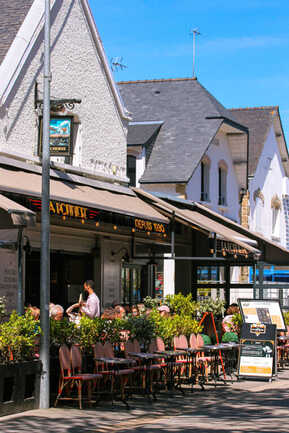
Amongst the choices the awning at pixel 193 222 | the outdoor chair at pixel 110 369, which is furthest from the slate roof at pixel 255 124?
the outdoor chair at pixel 110 369

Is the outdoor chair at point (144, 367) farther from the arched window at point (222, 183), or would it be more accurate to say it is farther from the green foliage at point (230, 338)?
the arched window at point (222, 183)

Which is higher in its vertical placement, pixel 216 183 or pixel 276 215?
pixel 216 183

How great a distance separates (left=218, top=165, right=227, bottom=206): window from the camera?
33.8m

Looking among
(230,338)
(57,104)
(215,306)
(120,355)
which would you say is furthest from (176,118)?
(120,355)

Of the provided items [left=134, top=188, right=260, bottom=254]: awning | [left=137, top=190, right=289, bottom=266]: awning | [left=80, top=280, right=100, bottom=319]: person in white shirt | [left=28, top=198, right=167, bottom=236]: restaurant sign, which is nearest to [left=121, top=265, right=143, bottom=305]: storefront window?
[left=137, top=190, right=289, bottom=266]: awning

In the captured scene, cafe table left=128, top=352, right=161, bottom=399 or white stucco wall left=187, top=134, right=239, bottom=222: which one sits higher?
white stucco wall left=187, top=134, right=239, bottom=222

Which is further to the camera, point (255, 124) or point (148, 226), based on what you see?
point (255, 124)

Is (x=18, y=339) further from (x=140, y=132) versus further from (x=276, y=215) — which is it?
(x=276, y=215)

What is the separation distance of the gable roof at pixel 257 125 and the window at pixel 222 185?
3995mm

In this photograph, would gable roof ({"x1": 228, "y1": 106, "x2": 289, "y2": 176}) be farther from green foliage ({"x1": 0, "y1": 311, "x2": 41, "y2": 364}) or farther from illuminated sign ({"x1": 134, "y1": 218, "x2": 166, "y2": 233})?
green foliage ({"x1": 0, "y1": 311, "x2": 41, "y2": 364})

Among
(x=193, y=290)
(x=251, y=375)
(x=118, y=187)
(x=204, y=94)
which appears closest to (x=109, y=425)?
(x=251, y=375)

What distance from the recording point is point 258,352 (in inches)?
669

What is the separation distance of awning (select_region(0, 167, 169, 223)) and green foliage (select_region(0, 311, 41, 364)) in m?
3.16

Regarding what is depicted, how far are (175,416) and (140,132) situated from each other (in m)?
20.5
